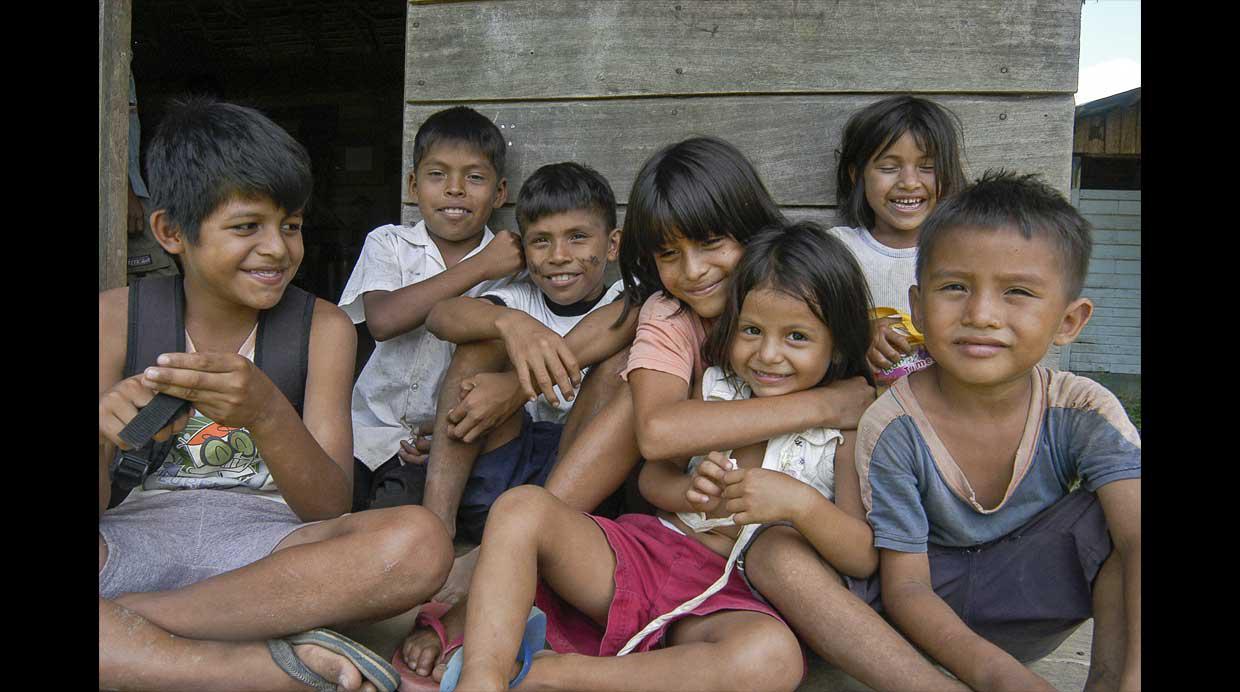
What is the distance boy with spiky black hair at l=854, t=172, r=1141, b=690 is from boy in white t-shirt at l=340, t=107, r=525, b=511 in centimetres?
131

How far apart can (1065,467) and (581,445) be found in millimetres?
980

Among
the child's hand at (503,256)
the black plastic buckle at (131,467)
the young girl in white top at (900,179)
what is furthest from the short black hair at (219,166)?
the young girl in white top at (900,179)

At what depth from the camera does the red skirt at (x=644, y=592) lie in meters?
1.62

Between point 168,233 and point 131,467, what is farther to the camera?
point 168,233

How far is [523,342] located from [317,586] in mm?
782

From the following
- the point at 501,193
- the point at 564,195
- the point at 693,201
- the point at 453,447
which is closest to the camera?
the point at 693,201

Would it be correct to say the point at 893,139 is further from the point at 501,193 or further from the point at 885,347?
the point at 501,193

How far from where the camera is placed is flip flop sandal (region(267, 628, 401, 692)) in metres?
1.48

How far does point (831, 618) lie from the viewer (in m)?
1.57

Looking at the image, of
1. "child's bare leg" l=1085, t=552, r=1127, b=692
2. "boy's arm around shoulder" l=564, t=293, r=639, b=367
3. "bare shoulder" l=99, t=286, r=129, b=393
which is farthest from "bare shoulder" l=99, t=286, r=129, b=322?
"child's bare leg" l=1085, t=552, r=1127, b=692

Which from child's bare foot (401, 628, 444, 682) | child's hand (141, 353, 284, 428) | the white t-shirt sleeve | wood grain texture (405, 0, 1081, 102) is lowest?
child's bare foot (401, 628, 444, 682)

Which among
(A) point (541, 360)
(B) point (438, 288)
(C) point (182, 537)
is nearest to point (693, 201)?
(A) point (541, 360)

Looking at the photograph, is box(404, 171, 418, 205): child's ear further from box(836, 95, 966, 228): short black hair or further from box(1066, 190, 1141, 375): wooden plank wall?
box(1066, 190, 1141, 375): wooden plank wall

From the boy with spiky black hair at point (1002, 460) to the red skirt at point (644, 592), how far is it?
28 cm
